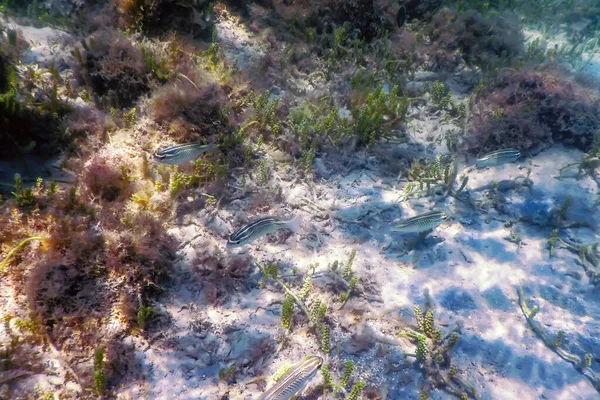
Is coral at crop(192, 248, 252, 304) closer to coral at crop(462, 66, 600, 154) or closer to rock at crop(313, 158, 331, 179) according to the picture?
rock at crop(313, 158, 331, 179)

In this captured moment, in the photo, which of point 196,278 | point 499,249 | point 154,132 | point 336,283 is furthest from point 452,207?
point 154,132

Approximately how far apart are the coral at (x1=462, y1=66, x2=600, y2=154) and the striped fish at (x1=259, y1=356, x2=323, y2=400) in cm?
540

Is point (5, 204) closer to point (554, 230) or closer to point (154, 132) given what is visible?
point (154, 132)

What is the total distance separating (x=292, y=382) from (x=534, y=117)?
6.77m

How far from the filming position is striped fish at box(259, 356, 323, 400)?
9.36 ft

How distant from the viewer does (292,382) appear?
9.55ft

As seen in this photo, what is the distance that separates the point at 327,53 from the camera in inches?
315

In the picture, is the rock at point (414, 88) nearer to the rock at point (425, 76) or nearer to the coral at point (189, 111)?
the rock at point (425, 76)

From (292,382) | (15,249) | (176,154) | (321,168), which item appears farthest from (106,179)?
(292,382)

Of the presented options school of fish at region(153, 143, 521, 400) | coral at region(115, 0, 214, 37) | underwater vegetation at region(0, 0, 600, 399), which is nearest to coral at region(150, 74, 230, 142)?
underwater vegetation at region(0, 0, 600, 399)

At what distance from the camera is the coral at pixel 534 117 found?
6430mm

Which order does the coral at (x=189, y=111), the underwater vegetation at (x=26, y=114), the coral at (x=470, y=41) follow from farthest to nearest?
1. the coral at (x=470, y=41)
2. the coral at (x=189, y=111)
3. the underwater vegetation at (x=26, y=114)

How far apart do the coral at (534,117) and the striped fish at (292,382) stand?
5398 mm

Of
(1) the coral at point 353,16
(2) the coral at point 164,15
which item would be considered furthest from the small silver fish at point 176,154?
(1) the coral at point 353,16
